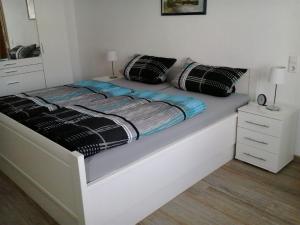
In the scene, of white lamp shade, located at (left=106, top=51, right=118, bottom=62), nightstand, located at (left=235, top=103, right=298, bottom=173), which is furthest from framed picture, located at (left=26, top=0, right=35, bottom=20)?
nightstand, located at (left=235, top=103, right=298, bottom=173)

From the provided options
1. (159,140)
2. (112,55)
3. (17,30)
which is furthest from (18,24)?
(159,140)

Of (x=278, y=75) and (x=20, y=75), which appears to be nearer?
(x=278, y=75)

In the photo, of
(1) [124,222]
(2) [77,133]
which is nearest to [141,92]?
(2) [77,133]

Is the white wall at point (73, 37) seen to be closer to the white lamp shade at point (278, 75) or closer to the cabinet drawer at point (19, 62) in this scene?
the cabinet drawer at point (19, 62)

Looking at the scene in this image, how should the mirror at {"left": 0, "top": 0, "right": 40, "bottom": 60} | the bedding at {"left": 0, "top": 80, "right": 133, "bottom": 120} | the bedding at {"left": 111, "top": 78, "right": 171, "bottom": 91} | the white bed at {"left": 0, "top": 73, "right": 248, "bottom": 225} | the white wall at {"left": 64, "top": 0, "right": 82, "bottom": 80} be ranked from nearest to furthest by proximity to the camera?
the white bed at {"left": 0, "top": 73, "right": 248, "bottom": 225} < the bedding at {"left": 0, "top": 80, "right": 133, "bottom": 120} < the bedding at {"left": 111, "top": 78, "right": 171, "bottom": 91} < the mirror at {"left": 0, "top": 0, "right": 40, "bottom": 60} < the white wall at {"left": 64, "top": 0, "right": 82, "bottom": 80}

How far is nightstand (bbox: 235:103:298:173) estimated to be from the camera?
235 cm

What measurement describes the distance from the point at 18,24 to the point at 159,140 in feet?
9.35

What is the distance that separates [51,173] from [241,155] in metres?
1.67

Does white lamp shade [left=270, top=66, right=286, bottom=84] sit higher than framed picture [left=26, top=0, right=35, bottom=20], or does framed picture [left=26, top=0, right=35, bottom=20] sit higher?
framed picture [left=26, top=0, right=35, bottom=20]

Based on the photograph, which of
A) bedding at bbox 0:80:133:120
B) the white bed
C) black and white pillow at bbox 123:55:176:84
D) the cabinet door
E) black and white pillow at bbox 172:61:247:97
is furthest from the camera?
the cabinet door

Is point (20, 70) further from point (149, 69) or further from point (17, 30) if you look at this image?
point (149, 69)

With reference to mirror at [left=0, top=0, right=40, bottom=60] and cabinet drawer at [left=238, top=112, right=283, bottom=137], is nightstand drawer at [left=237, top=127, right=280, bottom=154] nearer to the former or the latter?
cabinet drawer at [left=238, top=112, right=283, bottom=137]

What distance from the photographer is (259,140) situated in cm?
246

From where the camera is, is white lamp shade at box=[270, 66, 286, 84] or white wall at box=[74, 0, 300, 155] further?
white wall at box=[74, 0, 300, 155]
